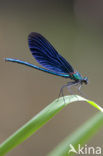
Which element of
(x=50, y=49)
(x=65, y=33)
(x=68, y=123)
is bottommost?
(x=50, y=49)

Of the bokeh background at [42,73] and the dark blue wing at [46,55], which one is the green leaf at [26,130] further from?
the bokeh background at [42,73]

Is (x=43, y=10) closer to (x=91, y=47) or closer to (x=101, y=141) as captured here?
(x=91, y=47)

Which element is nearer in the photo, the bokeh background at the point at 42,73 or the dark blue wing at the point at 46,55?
the dark blue wing at the point at 46,55

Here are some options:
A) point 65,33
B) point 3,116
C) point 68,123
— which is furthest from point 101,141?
point 65,33

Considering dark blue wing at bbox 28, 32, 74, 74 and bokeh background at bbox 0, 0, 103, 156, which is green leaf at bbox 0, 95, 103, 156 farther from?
bokeh background at bbox 0, 0, 103, 156

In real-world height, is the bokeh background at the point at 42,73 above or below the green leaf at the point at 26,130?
above

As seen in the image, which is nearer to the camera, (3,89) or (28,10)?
(3,89)

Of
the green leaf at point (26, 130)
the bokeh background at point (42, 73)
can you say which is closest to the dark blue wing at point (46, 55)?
the green leaf at point (26, 130)
